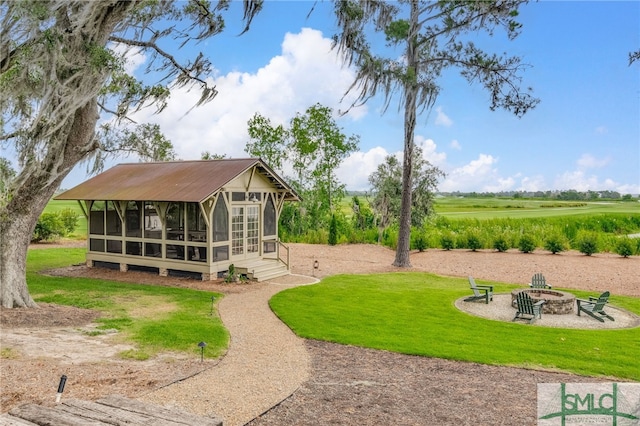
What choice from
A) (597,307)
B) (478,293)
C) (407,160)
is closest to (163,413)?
(597,307)

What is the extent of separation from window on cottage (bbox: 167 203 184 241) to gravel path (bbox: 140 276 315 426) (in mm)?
5613

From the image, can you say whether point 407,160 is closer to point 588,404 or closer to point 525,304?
point 525,304

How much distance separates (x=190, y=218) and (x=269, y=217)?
2838mm

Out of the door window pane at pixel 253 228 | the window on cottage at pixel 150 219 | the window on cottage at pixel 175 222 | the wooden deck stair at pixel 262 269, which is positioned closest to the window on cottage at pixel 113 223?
the window on cottage at pixel 150 219

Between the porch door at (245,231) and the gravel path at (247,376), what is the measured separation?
5.09 metres

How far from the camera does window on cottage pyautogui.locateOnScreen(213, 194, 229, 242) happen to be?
14594 mm

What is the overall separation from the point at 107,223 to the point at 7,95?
25.9 ft

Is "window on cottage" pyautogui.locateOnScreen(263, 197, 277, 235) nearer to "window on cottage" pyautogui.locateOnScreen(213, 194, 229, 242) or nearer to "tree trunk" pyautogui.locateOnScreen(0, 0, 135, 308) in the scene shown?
"window on cottage" pyautogui.locateOnScreen(213, 194, 229, 242)

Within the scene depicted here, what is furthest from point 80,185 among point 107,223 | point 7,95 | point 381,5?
point 381,5

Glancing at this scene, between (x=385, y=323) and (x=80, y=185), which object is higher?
(x=80, y=185)

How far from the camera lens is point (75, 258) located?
65.7 feet

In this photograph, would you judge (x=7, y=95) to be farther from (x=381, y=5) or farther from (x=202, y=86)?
(x=381, y=5)

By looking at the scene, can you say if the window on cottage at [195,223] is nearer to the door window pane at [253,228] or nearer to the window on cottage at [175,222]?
the window on cottage at [175,222]

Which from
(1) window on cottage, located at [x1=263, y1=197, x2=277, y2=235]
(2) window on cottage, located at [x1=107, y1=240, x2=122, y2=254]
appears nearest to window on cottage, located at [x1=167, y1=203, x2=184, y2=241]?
(2) window on cottage, located at [x1=107, y1=240, x2=122, y2=254]
